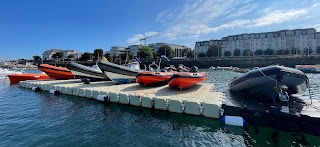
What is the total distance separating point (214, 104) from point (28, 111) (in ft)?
33.0

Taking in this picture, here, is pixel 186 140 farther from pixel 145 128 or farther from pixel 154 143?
pixel 145 128

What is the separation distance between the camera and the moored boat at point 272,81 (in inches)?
285

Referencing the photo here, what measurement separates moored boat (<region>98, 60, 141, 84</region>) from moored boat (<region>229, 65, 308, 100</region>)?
372 inches

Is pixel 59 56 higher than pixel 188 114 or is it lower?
higher

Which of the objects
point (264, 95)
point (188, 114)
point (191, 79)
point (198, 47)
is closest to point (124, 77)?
point (191, 79)

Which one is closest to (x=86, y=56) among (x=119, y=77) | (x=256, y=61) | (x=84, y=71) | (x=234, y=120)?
(x=256, y=61)

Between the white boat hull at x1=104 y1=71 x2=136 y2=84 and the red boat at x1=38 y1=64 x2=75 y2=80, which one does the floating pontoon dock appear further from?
the red boat at x1=38 y1=64 x2=75 y2=80

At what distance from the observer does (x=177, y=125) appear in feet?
25.2

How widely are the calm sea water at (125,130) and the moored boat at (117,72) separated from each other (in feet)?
17.0

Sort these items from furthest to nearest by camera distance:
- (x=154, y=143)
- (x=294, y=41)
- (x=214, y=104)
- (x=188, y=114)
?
(x=294, y=41), (x=188, y=114), (x=214, y=104), (x=154, y=143)

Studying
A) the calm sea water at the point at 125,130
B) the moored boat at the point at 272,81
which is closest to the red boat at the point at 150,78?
the calm sea water at the point at 125,130

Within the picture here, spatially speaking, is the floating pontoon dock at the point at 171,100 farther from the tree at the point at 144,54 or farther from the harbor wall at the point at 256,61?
the tree at the point at 144,54

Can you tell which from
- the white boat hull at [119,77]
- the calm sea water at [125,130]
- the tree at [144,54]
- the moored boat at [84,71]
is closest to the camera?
the calm sea water at [125,130]

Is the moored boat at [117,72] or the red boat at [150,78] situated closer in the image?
the red boat at [150,78]
